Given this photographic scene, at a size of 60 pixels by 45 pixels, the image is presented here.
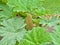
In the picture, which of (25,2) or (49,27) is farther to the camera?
(25,2)

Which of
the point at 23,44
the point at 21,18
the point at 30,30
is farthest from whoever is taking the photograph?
the point at 21,18

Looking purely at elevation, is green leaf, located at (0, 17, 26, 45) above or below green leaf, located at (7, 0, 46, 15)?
below

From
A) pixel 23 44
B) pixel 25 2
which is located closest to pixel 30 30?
pixel 23 44

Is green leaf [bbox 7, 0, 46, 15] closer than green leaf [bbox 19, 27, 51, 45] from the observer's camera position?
No

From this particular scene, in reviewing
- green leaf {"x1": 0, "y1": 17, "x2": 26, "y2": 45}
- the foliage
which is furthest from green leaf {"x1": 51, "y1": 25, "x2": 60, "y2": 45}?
green leaf {"x1": 0, "y1": 17, "x2": 26, "y2": 45}

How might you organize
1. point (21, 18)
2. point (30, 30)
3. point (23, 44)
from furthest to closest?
point (21, 18) < point (30, 30) < point (23, 44)

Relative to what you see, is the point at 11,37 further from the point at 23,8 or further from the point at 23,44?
the point at 23,8

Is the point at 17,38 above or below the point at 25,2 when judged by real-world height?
below

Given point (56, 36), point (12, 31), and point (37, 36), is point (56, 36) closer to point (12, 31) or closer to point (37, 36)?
point (37, 36)

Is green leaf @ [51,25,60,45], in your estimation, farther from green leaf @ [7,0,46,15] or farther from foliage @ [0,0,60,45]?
green leaf @ [7,0,46,15]
